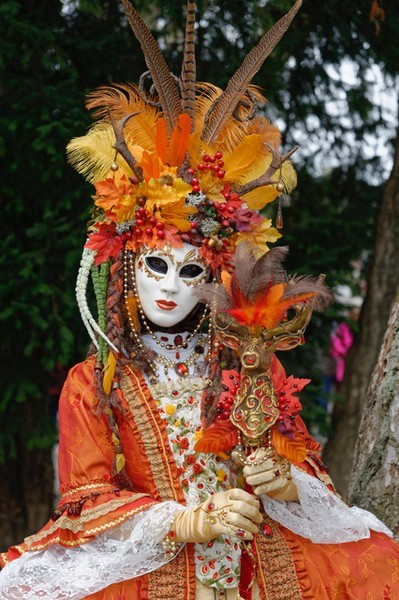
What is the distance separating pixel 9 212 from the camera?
516 cm

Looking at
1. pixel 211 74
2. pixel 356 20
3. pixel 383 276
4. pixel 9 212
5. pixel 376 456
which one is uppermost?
pixel 356 20

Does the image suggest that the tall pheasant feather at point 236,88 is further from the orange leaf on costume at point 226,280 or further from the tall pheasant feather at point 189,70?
the orange leaf on costume at point 226,280

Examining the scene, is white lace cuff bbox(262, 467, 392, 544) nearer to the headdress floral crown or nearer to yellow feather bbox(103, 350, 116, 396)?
yellow feather bbox(103, 350, 116, 396)

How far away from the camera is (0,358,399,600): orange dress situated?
2.82 meters

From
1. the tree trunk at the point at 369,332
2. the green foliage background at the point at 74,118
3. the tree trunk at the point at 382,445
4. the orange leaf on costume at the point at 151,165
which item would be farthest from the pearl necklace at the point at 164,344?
the tree trunk at the point at 369,332

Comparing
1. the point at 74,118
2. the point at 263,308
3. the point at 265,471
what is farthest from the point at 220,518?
the point at 74,118

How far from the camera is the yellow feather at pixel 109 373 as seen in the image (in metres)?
2.99

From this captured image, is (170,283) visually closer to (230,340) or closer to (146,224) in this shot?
(146,224)

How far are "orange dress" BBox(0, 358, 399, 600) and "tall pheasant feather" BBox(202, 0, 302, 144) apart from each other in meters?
0.85

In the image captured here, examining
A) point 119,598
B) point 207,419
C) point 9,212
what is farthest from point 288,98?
point 119,598

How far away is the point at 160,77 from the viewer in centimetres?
317

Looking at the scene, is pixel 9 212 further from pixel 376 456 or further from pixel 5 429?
pixel 376 456

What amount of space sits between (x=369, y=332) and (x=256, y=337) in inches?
115

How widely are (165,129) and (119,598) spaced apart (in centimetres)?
144
